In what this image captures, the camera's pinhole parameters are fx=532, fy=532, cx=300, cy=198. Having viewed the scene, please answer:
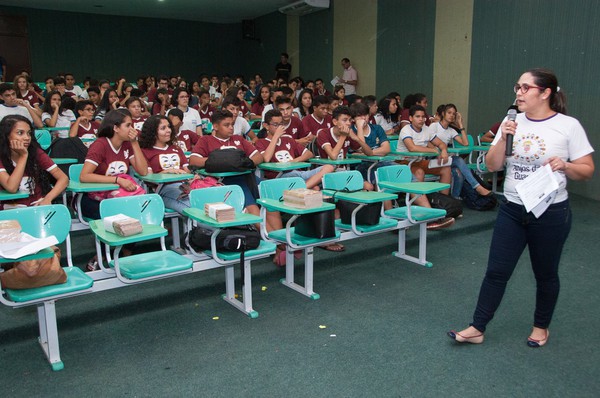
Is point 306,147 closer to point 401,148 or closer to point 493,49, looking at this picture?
point 401,148

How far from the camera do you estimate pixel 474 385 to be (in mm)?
2281

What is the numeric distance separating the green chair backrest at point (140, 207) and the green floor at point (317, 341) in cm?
54

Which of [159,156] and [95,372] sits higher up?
[159,156]

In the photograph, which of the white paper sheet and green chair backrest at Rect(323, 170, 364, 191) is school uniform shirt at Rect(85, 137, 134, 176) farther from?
the white paper sheet

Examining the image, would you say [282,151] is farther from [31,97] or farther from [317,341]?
[31,97]

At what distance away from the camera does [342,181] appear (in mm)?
3973

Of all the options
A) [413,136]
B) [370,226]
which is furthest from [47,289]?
[413,136]

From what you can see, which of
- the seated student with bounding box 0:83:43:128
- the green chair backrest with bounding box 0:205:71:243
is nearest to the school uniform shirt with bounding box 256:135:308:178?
the green chair backrest with bounding box 0:205:71:243

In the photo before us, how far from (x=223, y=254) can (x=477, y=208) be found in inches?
139

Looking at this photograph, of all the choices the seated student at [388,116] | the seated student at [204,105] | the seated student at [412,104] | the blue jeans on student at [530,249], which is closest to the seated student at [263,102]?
the seated student at [204,105]

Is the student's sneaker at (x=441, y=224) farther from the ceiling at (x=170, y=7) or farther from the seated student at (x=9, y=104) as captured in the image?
the ceiling at (x=170, y=7)

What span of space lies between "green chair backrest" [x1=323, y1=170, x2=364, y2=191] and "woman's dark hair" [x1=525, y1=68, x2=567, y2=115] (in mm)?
1804

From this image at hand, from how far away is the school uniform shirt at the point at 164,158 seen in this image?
4.09m

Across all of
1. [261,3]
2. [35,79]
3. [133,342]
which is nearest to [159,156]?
[133,342]
